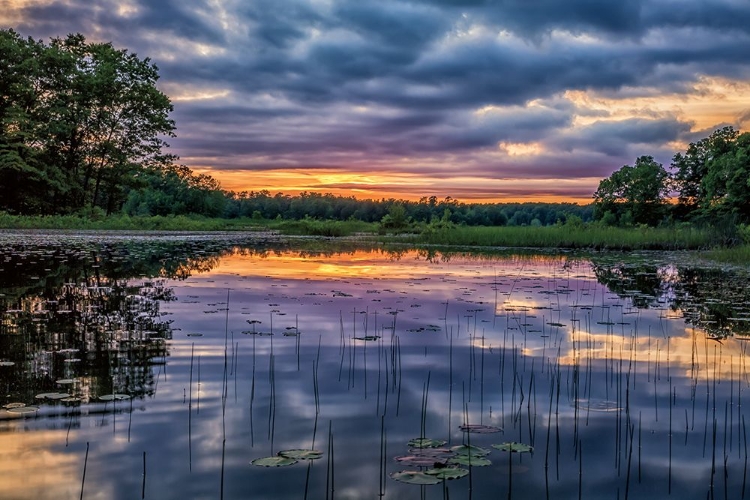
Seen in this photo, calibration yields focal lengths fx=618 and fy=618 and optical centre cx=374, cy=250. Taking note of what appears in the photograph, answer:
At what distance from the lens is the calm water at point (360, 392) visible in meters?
3.87

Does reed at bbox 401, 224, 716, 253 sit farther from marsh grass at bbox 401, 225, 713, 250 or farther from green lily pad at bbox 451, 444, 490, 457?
green lily pad at bbox 451, 444, 490, 457

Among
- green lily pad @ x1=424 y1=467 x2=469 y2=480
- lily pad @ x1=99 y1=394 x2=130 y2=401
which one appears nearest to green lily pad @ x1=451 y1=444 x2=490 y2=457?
green lily pad @ x1=424 y1=467 x2=469 y2=480

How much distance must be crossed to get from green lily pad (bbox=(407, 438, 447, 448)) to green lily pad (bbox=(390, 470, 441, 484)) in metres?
0.50

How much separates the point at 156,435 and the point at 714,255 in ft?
80.0

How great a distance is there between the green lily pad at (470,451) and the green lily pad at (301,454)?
0.93 meters

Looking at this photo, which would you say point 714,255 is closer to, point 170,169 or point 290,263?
point 290,263

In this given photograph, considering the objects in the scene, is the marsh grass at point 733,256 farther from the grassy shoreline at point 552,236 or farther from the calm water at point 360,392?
the calm water at point 360,392

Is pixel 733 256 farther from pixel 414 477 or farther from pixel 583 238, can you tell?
pixel 414 477

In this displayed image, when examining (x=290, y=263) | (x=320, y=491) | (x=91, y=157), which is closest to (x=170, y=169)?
(x=91, y=157)

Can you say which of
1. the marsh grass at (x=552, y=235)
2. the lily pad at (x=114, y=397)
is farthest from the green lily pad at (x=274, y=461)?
the marsh grass at (x=552, y=235)

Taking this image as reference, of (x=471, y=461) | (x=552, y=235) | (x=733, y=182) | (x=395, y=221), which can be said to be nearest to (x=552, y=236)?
(x=552, y=235)

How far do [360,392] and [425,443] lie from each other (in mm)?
1463

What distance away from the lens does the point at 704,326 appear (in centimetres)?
955

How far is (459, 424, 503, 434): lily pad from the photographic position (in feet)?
15.3
